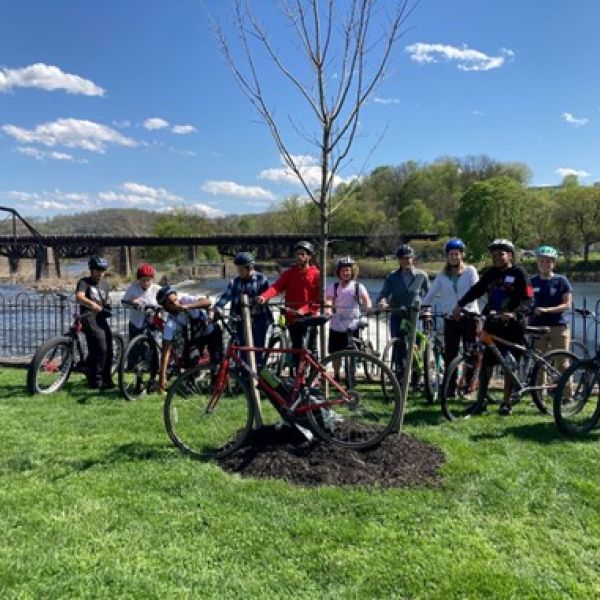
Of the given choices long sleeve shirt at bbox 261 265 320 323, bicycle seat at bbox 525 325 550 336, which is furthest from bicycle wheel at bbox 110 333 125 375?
bicycle seat at bbox 525 325 550 336

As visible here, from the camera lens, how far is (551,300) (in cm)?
720

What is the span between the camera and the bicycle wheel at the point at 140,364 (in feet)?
24.0

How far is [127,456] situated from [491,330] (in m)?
3.94

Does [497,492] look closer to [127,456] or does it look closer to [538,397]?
[538,397]

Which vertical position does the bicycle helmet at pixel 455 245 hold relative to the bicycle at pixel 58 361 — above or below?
above

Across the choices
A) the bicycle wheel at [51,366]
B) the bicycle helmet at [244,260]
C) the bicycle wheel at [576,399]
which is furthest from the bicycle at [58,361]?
the bicycle wheel at [576,399]

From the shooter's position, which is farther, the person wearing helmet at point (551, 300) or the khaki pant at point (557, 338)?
the khaki pant at point (557, 338)

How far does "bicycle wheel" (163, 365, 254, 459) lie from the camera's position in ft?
16.4

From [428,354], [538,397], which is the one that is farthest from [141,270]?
[538,397]

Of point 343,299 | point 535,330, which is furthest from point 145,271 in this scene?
point 535,330

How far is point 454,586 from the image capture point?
307cm

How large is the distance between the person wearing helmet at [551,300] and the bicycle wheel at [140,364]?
188 inches

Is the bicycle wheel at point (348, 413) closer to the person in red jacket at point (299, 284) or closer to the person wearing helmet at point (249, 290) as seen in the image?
the person in red jacket at point (299, 284)

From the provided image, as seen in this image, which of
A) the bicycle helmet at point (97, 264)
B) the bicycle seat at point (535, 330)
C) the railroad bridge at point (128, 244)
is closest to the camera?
the bicycle seat at point (535, 330)
